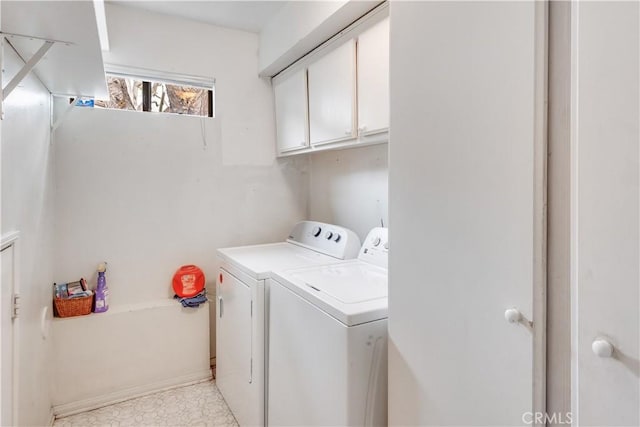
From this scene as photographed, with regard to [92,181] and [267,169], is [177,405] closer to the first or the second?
[92,181]

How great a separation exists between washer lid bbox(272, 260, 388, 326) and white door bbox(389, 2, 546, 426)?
0.15 metres

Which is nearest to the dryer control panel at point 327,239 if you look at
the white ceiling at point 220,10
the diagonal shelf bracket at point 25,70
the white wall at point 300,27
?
the white wall at point 300,27

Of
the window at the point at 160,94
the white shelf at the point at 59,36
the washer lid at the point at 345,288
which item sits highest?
the window at the point at 160,94

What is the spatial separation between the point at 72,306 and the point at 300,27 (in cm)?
219

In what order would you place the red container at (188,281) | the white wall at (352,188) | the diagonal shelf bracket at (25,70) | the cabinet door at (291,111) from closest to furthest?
the diagonal shelf bracket at (25,70)
the white wall at (352,188)
the cabinet door at (291,111)
the red container at (188,281)

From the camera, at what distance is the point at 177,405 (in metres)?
2.29

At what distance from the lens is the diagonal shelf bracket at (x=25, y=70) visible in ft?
3.92

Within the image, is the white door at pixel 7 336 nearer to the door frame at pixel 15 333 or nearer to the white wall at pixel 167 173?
the door frame at pixel 15 333

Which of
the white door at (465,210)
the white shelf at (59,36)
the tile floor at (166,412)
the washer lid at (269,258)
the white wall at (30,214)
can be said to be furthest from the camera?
the tile floor at (166,412)

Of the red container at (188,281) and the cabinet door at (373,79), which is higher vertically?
the cabinet door at (373,79)

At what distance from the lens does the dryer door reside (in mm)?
1922

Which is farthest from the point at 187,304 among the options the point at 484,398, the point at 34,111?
the point at 484,398

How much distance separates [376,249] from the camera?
199 centimetres
